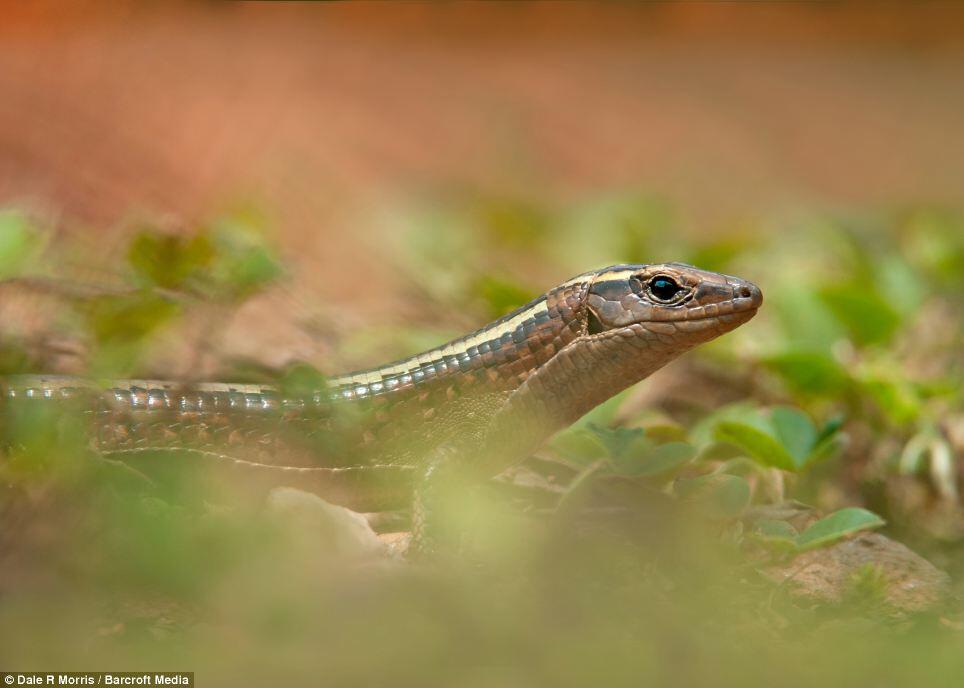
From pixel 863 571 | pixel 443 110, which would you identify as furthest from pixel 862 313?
pixel 443 110

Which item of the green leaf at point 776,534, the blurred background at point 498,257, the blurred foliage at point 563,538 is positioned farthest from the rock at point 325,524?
the green leaf at point 776,534

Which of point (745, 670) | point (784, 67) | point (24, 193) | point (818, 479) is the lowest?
point (745, 670)

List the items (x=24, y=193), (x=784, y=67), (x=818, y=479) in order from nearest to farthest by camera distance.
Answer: (x=818, y=479)
(x=24, y=193)
(x=784, y=67)

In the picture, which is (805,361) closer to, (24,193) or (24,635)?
(24,635)

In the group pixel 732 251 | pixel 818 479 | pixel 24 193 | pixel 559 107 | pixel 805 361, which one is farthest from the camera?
pixel 559 107

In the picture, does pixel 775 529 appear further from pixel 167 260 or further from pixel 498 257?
pixel 498 257

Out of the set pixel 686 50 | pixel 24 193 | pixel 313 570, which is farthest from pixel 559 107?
pixel 313 570

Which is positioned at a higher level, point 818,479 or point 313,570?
point 818,479
